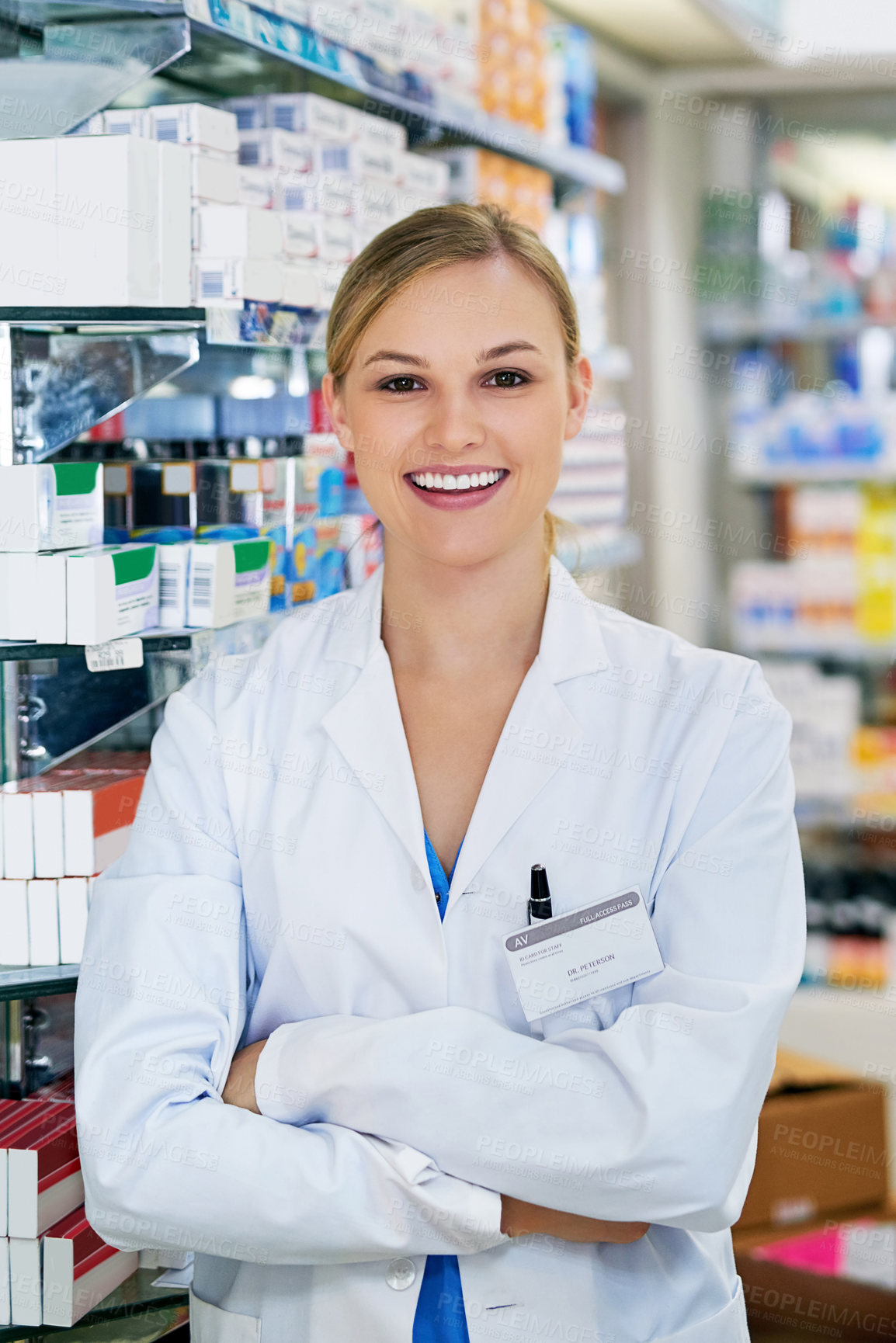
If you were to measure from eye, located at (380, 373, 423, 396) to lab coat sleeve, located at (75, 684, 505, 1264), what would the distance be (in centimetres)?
57

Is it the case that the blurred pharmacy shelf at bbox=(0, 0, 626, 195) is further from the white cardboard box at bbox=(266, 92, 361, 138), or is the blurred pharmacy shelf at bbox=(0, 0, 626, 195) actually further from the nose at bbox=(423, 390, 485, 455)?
the nose at bbox=(423, 390, 485, 455)

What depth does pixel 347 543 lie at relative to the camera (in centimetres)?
254

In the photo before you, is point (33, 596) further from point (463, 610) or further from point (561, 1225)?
point (561, 1225)

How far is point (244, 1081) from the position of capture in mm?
1602

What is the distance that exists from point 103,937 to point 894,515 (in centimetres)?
386

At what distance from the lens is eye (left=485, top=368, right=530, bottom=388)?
5.69 ft

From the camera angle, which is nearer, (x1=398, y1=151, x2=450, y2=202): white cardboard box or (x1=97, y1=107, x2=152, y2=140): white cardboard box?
(x1=97, y1=107, x2=152, y2=140): white cardboard box

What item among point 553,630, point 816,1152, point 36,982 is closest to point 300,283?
point 553,630

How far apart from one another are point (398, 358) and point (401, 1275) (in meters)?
1.07

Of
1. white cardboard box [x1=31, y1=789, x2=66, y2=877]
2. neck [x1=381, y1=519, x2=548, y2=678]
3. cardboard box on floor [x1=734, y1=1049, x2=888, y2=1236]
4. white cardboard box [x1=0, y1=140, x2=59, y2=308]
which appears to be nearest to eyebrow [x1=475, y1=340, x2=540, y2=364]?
neck [x1=381, y1=519, x2=548, y2=678]

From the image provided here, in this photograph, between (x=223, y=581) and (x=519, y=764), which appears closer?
(x=519, y=764)

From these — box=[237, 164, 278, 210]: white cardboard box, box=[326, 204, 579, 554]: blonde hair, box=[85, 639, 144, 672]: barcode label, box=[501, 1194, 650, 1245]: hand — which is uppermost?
box=[237, 164, 278, 210]: white cardboard box

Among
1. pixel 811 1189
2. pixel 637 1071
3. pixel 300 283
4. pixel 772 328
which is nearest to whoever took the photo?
pixel 637 1071

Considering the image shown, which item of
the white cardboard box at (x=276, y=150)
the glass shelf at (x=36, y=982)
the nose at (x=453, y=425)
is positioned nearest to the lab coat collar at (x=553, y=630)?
the nose at (x=453, y=425)
